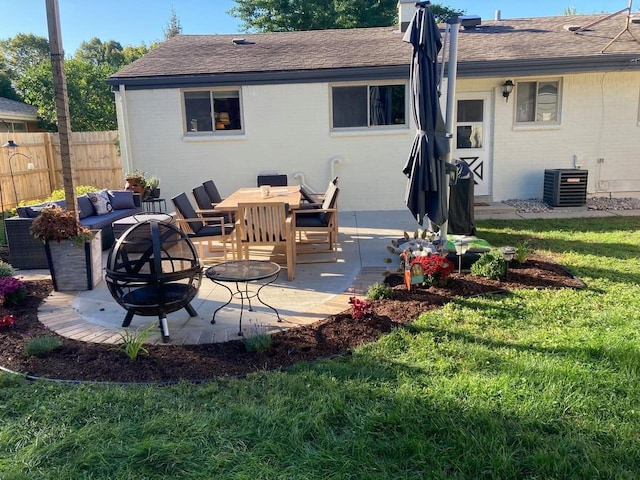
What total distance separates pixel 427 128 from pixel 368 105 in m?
5.51

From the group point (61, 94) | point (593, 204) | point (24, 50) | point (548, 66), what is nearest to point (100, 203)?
point (61, 94)

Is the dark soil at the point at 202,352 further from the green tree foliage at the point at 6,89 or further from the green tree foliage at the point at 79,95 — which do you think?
the green tree foliage at the point at 6,89

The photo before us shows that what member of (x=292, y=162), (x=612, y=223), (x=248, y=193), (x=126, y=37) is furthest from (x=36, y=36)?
(x=612, y=223)

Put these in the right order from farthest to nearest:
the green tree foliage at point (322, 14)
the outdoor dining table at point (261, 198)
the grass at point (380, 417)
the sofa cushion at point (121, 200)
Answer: the green tree foliage at point (322, 14) < the sofa cushion at point (121, 200) < the outdoor dining table at point (261, 198) < the grass at point (380, 417)

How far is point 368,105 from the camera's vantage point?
35.2 ft

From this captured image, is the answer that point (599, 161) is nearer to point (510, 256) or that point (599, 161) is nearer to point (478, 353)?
point (510, 256)

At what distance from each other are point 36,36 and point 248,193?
4193 cm

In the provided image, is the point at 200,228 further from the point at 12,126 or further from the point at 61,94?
the point at 12,126

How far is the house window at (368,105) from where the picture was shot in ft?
35.1

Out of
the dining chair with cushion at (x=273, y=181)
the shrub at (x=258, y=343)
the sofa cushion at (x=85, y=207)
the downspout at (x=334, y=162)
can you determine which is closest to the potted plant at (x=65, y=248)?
the sofa cushion at (x=85, y=207)

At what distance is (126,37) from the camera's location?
118ft

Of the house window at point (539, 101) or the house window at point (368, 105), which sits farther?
the house window at point (539, 101)

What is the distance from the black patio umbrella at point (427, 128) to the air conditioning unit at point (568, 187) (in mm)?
5830

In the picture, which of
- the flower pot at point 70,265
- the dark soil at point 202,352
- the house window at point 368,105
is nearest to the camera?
the dark soil at point 202,352
